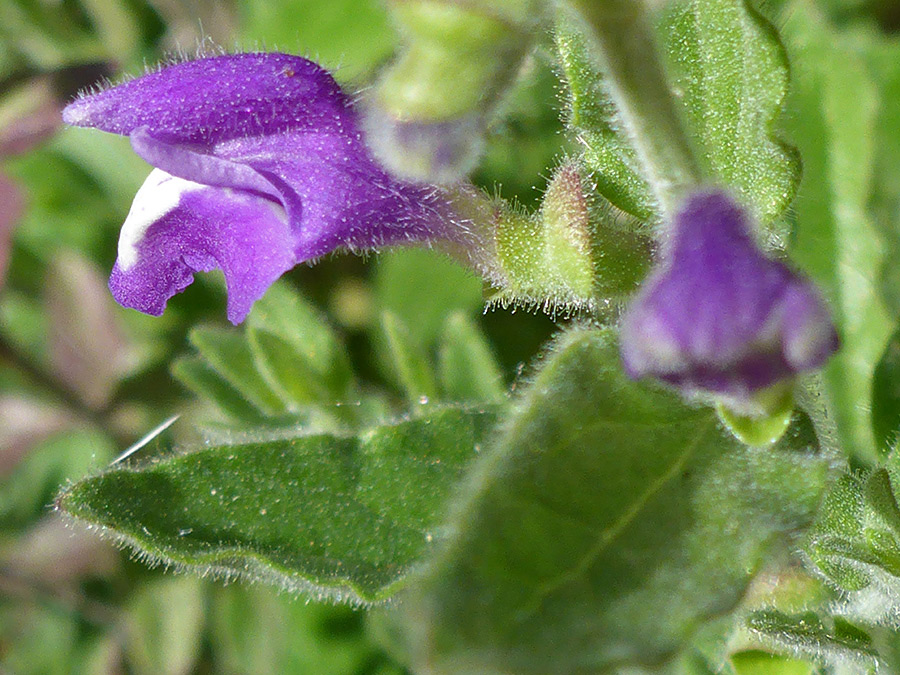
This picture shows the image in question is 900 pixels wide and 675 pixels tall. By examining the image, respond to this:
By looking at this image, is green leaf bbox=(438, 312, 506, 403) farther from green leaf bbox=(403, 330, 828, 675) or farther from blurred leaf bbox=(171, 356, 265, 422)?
green leaf bbox=(403, 330, 828, 675)

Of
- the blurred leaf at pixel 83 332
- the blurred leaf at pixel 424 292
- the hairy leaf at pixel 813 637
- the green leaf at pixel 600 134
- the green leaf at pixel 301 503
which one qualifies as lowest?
the blurred leaf at pixel 83 332

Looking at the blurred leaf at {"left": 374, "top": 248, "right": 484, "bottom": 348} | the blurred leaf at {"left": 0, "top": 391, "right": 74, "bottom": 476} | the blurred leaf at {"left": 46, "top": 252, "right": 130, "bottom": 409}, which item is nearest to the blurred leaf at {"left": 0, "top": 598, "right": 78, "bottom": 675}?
the blurred leaf at {"left": 0, "top": 391, "right": 74, "bottom": 476}

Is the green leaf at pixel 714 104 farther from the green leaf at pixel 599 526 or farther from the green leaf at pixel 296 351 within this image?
the green leaf at pixel 296 351

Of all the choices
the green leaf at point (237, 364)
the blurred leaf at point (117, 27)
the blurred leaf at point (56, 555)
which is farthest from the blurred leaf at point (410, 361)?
the blurred leaf at point (117, 27)

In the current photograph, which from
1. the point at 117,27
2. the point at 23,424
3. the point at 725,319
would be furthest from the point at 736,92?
the point at 117,27

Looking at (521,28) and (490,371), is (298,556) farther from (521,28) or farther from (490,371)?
(490,371)

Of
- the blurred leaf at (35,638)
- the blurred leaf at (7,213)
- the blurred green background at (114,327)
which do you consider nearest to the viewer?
the blurred leaf at (7,213)

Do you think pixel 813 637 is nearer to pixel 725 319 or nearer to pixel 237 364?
pixel 725 319
